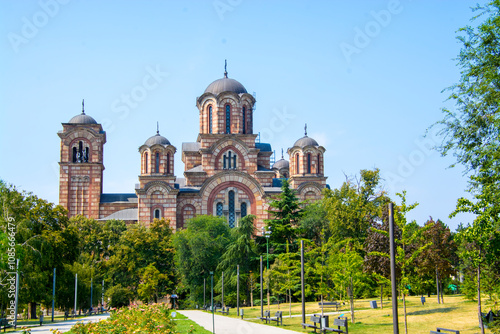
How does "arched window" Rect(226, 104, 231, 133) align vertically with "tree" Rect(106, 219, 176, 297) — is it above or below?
above

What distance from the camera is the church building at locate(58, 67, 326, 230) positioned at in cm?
5169

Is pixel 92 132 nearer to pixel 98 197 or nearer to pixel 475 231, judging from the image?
pixel 98 197

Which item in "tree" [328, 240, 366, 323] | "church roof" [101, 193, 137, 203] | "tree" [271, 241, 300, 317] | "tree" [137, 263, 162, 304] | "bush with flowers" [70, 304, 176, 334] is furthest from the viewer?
"church roof" [101, 193, 137, 203]

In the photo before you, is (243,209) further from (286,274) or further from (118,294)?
(286,274)

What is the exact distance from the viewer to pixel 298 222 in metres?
44.8

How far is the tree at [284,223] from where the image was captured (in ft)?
139

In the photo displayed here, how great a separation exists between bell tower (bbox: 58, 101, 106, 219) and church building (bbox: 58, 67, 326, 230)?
0.28 ft

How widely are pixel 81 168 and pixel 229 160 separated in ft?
42.7

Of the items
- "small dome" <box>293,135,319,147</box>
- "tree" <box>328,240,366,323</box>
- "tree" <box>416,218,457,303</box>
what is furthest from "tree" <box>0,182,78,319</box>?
"small dome" <box>293,135,319,147</box>

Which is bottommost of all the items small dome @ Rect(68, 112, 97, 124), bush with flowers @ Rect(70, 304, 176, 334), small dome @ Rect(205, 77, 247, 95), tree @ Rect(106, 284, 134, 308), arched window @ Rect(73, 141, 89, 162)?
tree @ Rect(106, 284, 134, 308)

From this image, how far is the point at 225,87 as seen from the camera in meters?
55.7

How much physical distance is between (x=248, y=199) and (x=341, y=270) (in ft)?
83.1

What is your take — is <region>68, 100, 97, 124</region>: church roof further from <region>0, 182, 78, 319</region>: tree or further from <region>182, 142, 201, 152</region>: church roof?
<region>0, 182, 78, 319</region>: tree

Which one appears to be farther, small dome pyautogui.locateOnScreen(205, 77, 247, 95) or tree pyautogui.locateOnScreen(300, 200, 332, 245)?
small dome pyautogui.locateOnScreen(205, 77, 247, 95)
